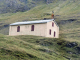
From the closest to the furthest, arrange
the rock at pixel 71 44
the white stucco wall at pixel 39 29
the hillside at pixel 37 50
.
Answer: the hillside at pixel 37 50
the rock at pixel 71 44
the white stucco wall at pixel 39 29

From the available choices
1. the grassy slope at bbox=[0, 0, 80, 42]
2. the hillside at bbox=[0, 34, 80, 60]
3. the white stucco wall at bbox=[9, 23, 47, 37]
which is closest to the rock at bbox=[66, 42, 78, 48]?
the hillside at bbox=[0, 34, 80, 60]

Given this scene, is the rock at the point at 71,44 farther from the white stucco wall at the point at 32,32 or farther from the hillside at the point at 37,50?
the white stucco wall at the point at 32,32

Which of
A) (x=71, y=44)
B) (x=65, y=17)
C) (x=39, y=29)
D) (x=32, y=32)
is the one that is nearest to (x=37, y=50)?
(x=71, y=44)

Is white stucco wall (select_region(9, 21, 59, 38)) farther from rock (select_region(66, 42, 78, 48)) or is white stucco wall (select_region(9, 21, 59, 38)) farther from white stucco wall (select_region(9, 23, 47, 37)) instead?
rock (select_region(66, 42, 78, 48))

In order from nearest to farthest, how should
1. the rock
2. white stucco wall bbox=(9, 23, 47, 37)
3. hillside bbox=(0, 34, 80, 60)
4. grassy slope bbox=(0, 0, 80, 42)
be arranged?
1. hillside bbox=(0, 34, 80, 60)
2. the rock
3. white stucco wall bbox=(9, 23, 47, 37)
4. grassy slope bbox=(0, 0, 80, 42)

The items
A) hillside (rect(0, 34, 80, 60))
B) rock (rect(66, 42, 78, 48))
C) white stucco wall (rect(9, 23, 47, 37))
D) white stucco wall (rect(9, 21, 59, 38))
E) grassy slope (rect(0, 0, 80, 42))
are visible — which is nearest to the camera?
hillside (rect(0, 34, 80, 60))

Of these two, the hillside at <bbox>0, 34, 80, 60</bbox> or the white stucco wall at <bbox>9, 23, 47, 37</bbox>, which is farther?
the white stucco wall at <bbox>9, 23, 47, 37</bbox>

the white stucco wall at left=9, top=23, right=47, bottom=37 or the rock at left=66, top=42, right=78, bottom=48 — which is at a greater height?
the white stucco wall at left=9, top=23, right=47, bottom=37

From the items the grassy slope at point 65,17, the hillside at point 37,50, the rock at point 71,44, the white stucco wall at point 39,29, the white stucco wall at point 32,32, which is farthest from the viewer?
the grassy slope at point 65,17

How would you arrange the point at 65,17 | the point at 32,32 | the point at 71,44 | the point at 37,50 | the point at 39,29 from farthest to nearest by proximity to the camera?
the point at 65,17
the point at 32,32
the point at 39,29
the point at 71,44
the point at 37,50

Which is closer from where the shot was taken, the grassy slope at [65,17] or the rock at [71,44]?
the rock at [71,44]

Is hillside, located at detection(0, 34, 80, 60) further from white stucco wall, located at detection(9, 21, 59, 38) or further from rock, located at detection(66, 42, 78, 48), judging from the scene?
white stucco wall, located at detection(9, 21, 59, 38)

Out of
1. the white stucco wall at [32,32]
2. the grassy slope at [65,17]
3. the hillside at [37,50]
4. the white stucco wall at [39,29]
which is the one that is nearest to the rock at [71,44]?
the hillside at [37,50]

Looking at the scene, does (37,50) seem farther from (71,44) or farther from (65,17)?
(65,17)
